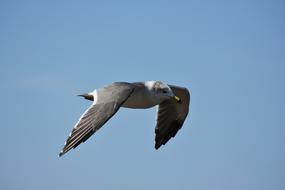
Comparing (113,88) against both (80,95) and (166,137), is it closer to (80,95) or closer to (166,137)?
(80,95)

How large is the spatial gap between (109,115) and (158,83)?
107 inches

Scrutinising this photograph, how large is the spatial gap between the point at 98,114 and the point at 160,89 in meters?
2.67

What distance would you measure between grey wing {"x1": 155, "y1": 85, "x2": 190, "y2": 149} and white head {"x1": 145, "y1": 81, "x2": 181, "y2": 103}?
978 mm

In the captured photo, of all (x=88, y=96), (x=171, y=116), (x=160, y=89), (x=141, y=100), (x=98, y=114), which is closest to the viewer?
(x=98, y=114)

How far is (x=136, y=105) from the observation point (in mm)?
11672

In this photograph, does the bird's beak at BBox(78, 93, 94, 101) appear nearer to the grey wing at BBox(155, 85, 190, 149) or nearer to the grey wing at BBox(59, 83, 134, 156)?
the grey wing at BBox(59, 83, 134, 156)

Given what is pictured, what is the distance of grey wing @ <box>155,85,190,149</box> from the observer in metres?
13.1

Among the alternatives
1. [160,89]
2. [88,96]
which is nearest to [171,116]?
[160,89]

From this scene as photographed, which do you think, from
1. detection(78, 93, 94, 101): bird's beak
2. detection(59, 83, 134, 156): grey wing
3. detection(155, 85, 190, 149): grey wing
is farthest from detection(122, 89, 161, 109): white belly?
detection(155, 85, 190, 149): grey wing

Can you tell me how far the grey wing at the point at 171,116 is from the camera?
1312cm

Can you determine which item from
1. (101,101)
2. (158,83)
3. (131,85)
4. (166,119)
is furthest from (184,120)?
(101,101)

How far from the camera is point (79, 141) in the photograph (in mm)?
8922

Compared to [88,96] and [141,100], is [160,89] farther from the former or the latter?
[88,96]

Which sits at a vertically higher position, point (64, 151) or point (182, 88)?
point (182, 88)
